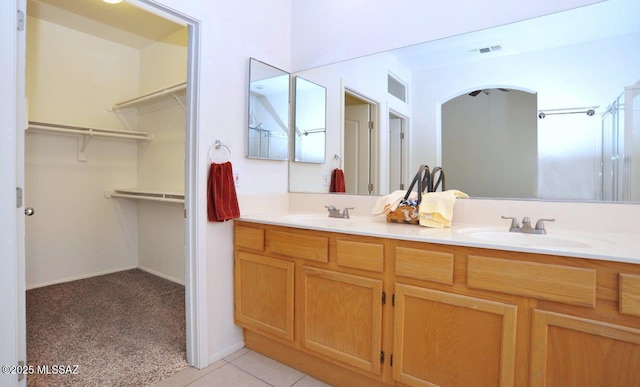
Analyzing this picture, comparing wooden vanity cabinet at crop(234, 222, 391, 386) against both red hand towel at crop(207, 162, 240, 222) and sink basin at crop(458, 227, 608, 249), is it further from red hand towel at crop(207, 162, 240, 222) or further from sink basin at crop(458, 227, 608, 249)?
sink basin at crop(458, 227, 608, 249)

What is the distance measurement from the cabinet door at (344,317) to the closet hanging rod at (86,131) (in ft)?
9.19

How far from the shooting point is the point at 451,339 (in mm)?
1322

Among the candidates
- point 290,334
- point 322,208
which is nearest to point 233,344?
point 290,334

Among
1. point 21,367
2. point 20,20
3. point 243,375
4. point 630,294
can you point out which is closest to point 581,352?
point 630,294

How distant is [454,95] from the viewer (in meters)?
1.94

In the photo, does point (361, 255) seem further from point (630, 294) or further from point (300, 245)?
point (630, 294)

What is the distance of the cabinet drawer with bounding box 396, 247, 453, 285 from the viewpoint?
51.9 inches

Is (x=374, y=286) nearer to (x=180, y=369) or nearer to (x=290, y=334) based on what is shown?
(x=290, y=334)

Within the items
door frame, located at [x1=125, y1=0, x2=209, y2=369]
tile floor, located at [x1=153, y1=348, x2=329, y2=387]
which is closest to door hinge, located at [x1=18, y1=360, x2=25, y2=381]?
tile floor, located at [x1=153, y1=348, x2=329, y2=387]

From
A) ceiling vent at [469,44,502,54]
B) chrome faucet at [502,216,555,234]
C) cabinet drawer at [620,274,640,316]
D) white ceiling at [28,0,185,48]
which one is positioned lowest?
cabinet drawer at [620,274,640,316]

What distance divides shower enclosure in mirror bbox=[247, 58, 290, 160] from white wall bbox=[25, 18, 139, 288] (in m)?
2.34

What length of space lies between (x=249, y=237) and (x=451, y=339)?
124cm

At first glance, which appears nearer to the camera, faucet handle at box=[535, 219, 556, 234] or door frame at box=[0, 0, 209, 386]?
door frame at box=[0, 0, 209, 386]

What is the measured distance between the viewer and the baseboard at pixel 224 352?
1.99 metres
